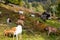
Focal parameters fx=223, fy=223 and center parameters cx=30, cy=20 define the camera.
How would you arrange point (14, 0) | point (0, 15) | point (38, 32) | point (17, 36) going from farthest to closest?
1. point (14, 0)
2. point (0, 15)
3. point (38, 32)
4. point (17, 36)

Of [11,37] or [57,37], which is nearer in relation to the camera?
[11,37]

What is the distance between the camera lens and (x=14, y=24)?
88.5 ft

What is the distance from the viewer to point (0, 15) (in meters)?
32.0

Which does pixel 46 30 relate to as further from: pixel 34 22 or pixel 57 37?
pixel 34 22

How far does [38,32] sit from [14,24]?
3.39 metres

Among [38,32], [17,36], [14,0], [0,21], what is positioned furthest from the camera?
[14,0]

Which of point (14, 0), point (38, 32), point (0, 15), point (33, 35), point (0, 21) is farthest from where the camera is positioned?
point (14, 0)

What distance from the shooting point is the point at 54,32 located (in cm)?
2497

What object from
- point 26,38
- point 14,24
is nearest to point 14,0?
point 14,24

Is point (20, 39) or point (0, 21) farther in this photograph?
point (0, 21)

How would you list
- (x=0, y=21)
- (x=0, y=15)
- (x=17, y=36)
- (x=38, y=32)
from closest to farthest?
1. (x=17, y=36)
2. (x=38, y=32)
3. (x=0, y=21)
4. (x=0, y=15)

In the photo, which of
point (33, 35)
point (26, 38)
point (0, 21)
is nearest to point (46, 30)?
point (33, 35)

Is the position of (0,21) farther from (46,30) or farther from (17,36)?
(17,36)

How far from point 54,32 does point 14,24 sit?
512cm
